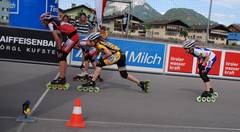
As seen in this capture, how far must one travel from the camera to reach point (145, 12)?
18594 millimetres

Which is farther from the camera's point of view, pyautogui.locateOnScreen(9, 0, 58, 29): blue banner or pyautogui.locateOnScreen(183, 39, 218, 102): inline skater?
pyautogui.locateOnScreen(9, 0, 58, 29): blue banner

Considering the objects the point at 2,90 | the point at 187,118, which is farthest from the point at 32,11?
the point at 187,118

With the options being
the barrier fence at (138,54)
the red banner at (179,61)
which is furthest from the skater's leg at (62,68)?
the red banner at (179,61)

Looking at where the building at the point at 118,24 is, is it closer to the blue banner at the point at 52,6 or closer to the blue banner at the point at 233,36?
the blue banner at the point at 52,6

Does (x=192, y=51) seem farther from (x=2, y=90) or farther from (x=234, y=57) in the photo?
(x=234, y=57)

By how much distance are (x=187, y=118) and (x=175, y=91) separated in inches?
150

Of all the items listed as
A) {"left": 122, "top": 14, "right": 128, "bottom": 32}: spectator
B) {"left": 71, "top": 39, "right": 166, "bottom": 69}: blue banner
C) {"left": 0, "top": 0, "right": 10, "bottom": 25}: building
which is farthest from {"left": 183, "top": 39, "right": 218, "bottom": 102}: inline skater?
{"left": 0, "top": 0, "right": 10, "bottom": 25}: building

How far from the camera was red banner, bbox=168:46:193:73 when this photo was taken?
1689cm

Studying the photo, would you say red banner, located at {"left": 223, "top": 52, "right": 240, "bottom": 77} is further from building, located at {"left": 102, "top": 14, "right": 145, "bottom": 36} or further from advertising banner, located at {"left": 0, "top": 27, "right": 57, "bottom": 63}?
advertising banner, located at {"left": 0, "top": 27, "right": 57, "bottom": 63}

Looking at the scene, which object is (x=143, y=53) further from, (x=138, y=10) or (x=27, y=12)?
(x=27, y=12)

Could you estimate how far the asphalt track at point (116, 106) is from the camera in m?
7.71

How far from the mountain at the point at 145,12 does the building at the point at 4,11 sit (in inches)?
182

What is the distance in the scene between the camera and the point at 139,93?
11727mm

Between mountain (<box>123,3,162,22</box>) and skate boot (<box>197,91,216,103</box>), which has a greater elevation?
mountain (<box>123,3,162,22</box>)
